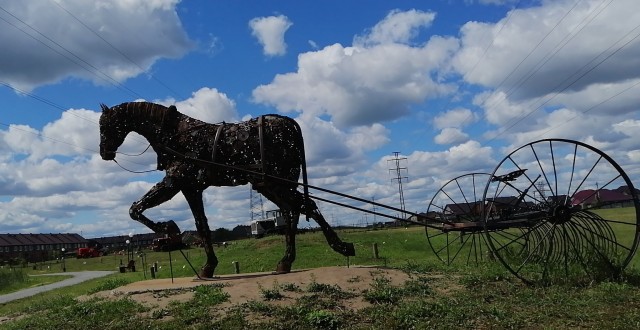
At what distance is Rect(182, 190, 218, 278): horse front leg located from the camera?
11.4 meters

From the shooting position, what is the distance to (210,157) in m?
11.0

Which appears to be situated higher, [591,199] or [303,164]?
[303,164]

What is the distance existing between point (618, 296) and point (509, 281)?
187 cm

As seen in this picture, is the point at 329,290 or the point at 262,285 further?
the point at 262,285

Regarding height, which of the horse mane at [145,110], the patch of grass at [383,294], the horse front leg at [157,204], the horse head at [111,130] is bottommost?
the patch of grass at [383,294]

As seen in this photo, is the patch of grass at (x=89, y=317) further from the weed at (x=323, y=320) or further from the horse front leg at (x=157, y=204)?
the weed at (x=323, y=320)

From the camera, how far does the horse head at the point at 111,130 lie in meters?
11.4

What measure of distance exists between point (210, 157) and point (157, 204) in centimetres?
143

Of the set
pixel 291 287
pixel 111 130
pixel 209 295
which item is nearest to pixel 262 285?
pixel 291 287

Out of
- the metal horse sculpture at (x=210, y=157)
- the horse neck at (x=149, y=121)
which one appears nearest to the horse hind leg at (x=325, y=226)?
the metal horse sculpture at (x=210, y=157)

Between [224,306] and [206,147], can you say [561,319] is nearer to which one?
[224,306]

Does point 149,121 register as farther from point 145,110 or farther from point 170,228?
point 170,228

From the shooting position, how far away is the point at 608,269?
32.7 ft

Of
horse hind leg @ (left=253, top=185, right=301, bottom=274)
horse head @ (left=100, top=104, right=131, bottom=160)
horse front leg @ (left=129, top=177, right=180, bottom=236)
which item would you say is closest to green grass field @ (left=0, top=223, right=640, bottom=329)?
horse front leg @ (left=129, top=177, right=180, bottom=236)
